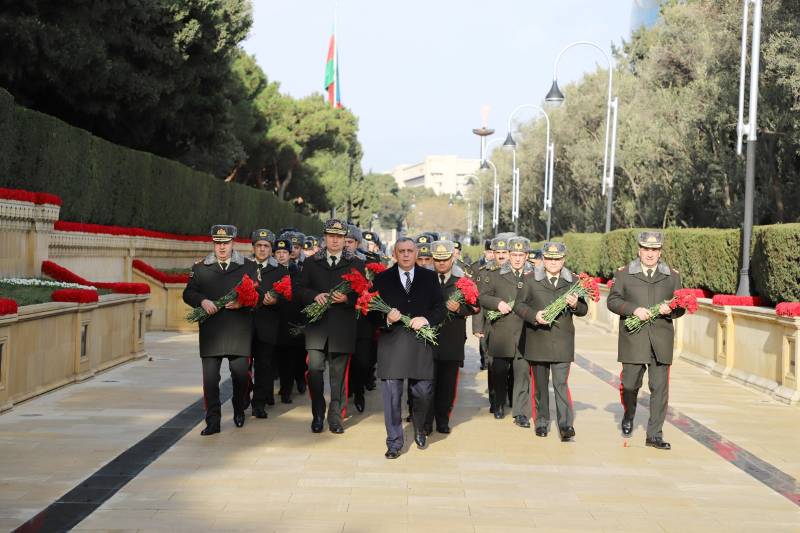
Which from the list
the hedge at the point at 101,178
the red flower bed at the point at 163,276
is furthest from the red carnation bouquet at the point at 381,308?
the red flower bed at the point at 163,276

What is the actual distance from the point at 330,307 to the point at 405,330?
4.32ft

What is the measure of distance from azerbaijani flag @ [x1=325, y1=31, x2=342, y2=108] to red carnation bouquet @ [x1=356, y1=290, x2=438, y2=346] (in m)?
72.1

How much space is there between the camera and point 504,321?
501 inches

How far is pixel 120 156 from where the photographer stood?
87.4ft

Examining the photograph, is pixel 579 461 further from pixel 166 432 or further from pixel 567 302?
pixel 166 432

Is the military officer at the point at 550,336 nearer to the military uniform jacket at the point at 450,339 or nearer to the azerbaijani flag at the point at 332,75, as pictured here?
the military uniform jacket at the point at 450,339

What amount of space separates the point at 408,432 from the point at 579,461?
2.15 meters

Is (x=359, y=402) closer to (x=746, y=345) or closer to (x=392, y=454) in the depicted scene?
(x=392, y=454)

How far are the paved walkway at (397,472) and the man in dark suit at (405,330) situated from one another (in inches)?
19.2

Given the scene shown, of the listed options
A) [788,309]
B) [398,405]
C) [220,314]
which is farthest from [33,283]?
[788,309]

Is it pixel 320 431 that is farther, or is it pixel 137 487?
pixel 320 431

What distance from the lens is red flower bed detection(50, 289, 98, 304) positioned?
47.5ft

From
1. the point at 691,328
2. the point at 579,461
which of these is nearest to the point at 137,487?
the point at 579,461

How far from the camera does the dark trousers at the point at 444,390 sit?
11625 millimetres
